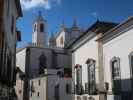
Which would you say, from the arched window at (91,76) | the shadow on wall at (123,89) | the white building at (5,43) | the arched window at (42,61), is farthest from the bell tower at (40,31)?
the shadow on wall at (123,89)

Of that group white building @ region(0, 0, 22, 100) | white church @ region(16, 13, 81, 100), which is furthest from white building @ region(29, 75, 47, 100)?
white building @ region(0, 0, 22, 100)

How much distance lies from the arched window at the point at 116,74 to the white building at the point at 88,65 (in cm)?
161

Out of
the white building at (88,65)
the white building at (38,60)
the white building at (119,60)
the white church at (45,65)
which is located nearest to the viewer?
the white building at (119,60)

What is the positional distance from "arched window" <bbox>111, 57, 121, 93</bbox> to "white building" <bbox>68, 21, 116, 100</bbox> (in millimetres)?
1606

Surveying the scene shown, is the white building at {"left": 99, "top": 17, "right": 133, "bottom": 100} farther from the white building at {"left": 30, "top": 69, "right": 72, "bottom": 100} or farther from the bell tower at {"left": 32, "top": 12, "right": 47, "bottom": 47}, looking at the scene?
the bell tower at {"left": 32, "top": 12, "right": 47, "bottom": 47}

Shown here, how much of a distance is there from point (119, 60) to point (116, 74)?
0.99 m

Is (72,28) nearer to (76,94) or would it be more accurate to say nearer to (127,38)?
(76,94)

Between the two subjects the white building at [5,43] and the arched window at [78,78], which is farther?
the arched window at [78,78]

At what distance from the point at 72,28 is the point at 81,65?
37682 millimetres

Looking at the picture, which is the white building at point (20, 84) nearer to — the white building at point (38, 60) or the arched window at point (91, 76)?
the white building at point (38, 60)

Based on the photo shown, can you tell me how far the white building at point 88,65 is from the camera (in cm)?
1908

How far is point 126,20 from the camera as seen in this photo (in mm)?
15219

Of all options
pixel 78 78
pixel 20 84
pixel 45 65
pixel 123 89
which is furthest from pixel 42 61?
pixel 123 89

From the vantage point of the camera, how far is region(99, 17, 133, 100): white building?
1534 cm
